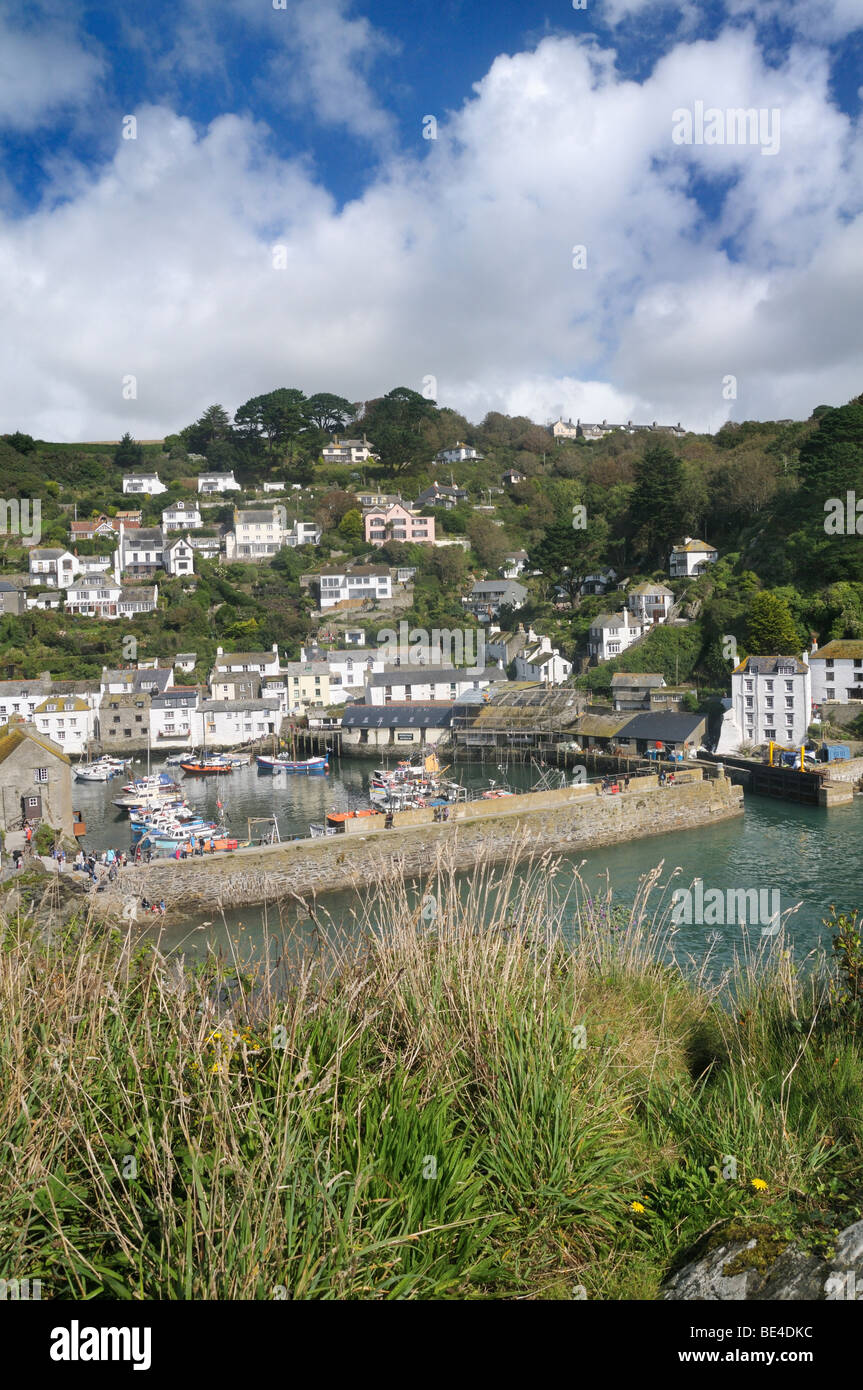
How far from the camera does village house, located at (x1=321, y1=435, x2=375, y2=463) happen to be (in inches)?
2547

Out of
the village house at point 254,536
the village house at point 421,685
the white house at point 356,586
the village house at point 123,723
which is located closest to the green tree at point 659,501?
the village house at point 421,685

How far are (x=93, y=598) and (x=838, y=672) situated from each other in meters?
33.8

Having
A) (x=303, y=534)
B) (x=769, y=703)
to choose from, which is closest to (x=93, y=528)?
(x=303, y=534)

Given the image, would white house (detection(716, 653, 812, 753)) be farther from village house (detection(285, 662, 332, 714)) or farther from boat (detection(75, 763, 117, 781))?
boat (detection(75, 763, 117, 781))

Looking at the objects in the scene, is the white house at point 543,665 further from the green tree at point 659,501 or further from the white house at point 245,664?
the white house at point 245,664

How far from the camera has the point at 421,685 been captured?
3744 centimetres

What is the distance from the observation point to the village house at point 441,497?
186ft

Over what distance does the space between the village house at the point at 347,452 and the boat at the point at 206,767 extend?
3838 cm

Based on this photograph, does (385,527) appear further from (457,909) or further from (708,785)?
(457,909)

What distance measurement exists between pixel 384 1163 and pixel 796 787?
72.6ft

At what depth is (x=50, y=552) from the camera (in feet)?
145

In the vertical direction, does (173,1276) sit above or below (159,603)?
below
